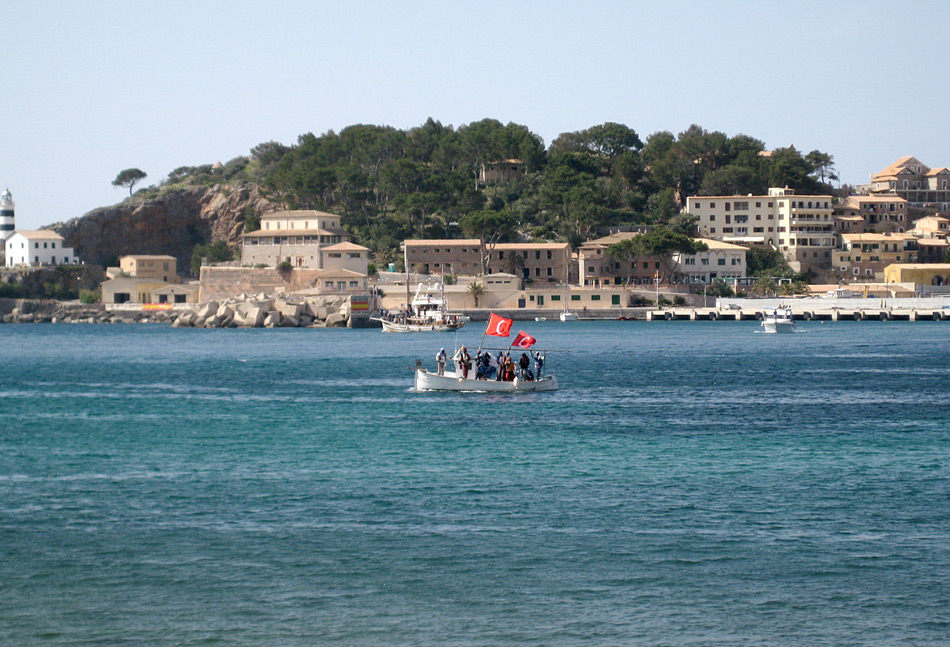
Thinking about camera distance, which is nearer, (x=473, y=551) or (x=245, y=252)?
(x=473, y=551)

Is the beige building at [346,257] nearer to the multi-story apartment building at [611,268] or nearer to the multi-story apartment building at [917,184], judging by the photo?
the multi-story apartment building at [611,268]

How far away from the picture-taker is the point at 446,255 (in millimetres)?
118438

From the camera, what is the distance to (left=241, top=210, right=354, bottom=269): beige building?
120312 mm

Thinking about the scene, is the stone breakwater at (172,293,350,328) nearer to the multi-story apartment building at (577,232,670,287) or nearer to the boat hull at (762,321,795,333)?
the multi-story apartment building at (577,232,670,287)

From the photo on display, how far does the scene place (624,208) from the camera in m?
135

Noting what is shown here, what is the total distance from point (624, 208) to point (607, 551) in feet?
388

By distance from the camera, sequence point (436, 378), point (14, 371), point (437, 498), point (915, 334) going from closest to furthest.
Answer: point (437, 498)
point (436, 378)
point (14, 371)
point (915, 334)

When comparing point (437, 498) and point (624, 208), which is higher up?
point (624, 208)

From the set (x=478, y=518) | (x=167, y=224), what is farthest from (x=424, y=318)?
(x=478, y=518)

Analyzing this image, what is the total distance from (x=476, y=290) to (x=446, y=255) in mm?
9211

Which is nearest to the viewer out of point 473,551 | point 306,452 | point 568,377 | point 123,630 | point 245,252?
point 123,630

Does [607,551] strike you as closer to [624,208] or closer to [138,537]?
[138,537]

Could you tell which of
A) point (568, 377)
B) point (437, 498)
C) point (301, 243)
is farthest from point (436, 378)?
point (301, 243)

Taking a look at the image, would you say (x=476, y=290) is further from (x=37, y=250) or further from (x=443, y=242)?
(x=37, y=250)
